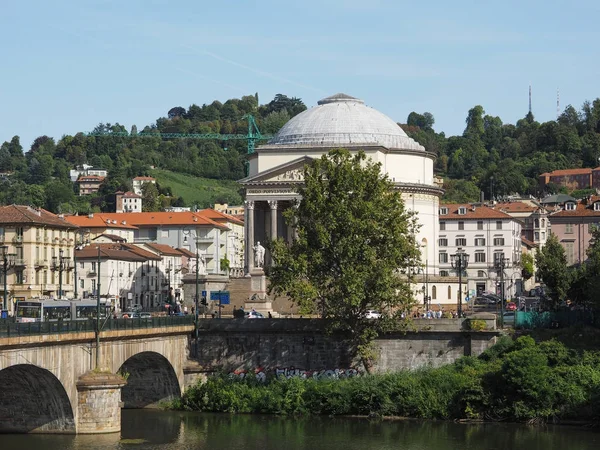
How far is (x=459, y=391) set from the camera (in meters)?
66.5

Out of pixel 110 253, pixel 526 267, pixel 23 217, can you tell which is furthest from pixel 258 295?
pixel 526 267

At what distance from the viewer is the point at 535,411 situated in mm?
64000

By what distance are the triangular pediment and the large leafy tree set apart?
97.2 ft

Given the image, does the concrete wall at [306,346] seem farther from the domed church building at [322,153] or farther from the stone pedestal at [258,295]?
the domed church building at [322,153]

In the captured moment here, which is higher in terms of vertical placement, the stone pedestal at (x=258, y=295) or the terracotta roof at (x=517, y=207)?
the terracotta roof at (x=517, y=207)

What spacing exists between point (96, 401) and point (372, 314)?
22.2m

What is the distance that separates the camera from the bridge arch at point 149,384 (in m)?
70.9

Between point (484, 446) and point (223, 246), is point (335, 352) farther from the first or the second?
point (223, 246)

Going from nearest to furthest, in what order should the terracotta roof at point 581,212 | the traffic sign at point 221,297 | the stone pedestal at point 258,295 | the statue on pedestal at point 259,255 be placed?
the stone pedestal at point 258,295 → the traffic sign at point 221,297 → the statue on pedestal at point 259,255 → the terracotta roof at point 581,212

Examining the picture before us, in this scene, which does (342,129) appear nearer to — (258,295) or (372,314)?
(258,295)

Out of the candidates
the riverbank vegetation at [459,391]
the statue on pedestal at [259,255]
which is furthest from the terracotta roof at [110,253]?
the riverbank vegetation at [459,391]

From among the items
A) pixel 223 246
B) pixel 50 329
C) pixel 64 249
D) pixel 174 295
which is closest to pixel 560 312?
pixel 50 329

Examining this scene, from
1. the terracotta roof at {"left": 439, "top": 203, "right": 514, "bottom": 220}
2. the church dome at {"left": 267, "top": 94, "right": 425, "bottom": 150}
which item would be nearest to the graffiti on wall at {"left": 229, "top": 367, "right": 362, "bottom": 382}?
the church dome at {"left": 267, "top": 94, "right": 425, "bottom": 150}

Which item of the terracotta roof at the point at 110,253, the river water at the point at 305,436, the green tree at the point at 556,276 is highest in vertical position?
the terracotta roof at the point at 110,253
